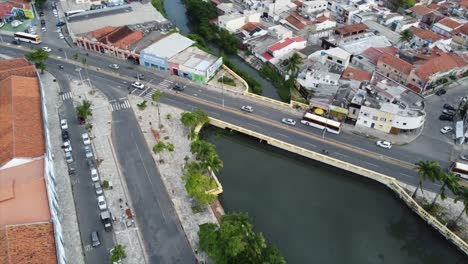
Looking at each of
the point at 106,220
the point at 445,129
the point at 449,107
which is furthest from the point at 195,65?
the point at 449,107

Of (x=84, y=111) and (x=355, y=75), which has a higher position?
(x=355, y=75)

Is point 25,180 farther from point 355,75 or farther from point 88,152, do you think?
point 355,75

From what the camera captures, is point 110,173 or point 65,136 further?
point 65,136

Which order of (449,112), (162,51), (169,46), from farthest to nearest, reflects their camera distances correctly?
(169,46)
(162,51)
(449,112)

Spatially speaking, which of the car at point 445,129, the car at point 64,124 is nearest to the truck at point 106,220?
the car at point 64,124

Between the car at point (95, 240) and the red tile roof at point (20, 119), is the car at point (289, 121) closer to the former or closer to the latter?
the car at point (95, 240)

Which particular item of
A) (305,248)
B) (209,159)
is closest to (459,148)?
(305,248)
